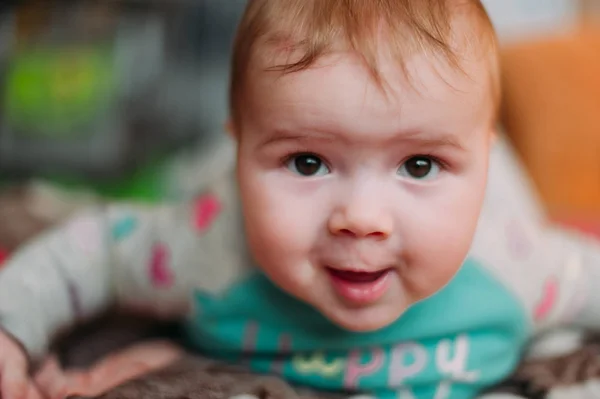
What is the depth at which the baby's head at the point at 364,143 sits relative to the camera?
1.73 feet

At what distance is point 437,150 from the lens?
55cm

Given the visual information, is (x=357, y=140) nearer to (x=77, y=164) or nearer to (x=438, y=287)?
(x=438, y=287)

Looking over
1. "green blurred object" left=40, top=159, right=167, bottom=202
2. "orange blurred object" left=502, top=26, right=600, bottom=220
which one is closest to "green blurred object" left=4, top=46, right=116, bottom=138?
"green blurred object" left=40, top=159, right=167, bottom=202

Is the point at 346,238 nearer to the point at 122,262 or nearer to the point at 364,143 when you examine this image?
the point at 364,143

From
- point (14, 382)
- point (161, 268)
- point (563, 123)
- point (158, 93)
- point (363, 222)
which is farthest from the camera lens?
point (158, 93)

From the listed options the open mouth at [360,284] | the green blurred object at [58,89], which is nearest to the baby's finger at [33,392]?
the open mouth at [360,284]

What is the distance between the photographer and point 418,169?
56cm

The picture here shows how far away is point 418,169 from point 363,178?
0.05 metres

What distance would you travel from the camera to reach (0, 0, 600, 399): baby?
20.8 inches

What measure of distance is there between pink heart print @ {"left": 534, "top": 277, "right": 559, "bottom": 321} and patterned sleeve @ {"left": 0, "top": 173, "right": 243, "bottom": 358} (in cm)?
33

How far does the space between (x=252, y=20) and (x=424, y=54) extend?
0.15 m

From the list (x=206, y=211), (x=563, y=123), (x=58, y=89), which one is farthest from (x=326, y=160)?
(x=58, y=89)

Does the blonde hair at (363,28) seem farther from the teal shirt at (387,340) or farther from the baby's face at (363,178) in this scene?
the teal shirt at (387,340)

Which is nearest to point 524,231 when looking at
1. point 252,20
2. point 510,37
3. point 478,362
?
point 478,362
